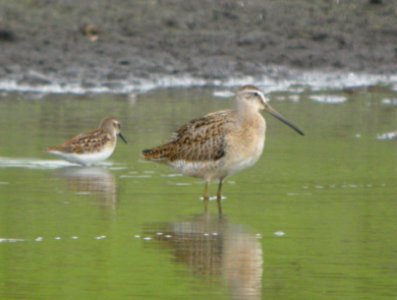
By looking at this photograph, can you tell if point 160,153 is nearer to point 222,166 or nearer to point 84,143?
point 222,166

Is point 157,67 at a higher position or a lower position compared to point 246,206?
higher

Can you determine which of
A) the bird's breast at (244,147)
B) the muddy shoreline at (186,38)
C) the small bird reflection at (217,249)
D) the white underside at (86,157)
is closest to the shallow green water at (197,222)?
the small bird reflection at (217,249)

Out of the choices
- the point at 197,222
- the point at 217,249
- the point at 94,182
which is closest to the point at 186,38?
the point at 94,182

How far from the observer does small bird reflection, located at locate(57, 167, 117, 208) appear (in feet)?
40.8

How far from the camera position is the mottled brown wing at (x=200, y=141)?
12.7 meters

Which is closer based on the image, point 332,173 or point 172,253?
point 172,253

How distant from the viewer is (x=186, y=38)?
24.4m

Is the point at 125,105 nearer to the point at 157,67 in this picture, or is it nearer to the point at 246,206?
the point at 157,67

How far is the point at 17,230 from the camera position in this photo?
10.7m

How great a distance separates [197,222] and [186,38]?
13.4m

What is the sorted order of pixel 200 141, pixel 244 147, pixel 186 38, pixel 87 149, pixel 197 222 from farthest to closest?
pixel 186 38 < pixel 87 149 < pixel 200 141 < pixel 244 147 < pixel 197 222

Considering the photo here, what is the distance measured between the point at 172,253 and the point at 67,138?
22.8 ft

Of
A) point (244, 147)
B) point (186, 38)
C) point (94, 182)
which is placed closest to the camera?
point (244, 147)

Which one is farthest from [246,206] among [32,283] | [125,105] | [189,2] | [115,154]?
[189,2]
